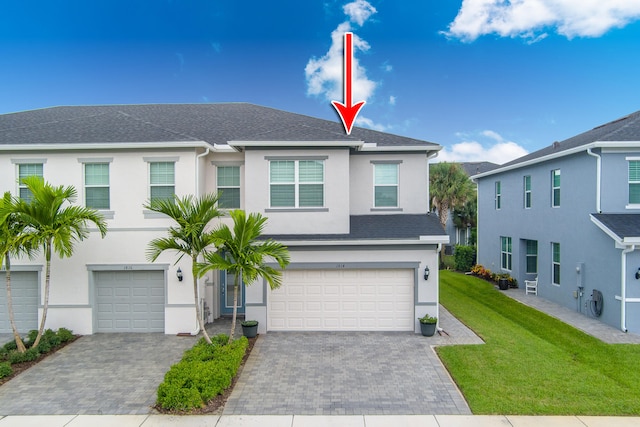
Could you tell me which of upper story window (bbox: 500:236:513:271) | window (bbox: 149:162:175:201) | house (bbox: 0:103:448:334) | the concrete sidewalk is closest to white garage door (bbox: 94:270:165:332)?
house (bbox: 0:103:448:334)

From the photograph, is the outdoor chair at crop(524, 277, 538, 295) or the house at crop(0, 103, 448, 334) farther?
the outdoor chair at crop(524, 277, 538, 295)

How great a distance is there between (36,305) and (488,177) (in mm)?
22511

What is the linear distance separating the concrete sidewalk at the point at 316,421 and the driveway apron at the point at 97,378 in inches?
11.1

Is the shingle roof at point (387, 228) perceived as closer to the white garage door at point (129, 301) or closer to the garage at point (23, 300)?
the white garage door at point (129, 301)

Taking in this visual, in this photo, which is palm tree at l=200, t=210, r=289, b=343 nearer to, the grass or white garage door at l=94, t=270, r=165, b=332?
white garage door at l=94, t=270, r=165, b=332

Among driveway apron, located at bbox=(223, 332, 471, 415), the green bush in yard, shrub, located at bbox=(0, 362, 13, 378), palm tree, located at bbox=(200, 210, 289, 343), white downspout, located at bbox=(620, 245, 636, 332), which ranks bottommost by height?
driveway apron, located at bbox=(223, 332, 471, 415)

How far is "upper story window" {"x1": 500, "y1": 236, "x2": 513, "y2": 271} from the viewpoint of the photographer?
62.7 feet

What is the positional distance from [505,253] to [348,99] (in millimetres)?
13843

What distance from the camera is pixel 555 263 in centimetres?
1505

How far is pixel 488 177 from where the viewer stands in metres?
21.2

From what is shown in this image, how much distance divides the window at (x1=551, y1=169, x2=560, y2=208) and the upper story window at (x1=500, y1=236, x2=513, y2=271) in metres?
4.48

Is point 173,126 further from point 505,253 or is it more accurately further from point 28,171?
point 505,253

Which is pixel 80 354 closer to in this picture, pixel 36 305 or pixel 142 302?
pixel 142 302

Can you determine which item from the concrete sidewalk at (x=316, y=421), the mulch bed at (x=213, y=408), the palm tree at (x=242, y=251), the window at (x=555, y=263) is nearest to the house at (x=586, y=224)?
the window at (x=555, y=263)
